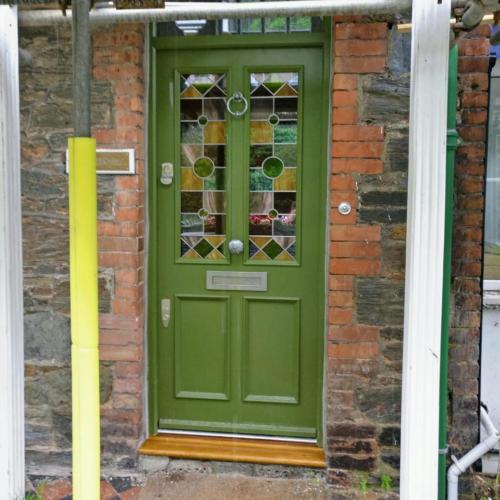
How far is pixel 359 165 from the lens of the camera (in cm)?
281

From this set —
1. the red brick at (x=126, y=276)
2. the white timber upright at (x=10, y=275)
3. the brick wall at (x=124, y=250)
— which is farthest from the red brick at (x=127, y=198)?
the white timber upright at (x=10, y=275)

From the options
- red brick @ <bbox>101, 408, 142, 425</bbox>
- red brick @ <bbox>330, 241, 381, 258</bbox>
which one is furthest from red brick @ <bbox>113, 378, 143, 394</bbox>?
red brick @ <bbox>330, 241, 381, 258</bbox>

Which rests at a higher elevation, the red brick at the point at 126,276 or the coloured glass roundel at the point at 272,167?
the coloured glass roundel at the point at 272,167

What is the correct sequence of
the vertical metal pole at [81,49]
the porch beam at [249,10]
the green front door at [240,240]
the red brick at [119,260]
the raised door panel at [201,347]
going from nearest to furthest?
the vertical metal pole at [81,49], the porch beam at [249,10], the red brick at [119,260], the green front door at [240,240], the raised door panel at [201,347]

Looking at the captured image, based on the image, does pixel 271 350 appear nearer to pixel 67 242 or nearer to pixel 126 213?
pixel 126 213

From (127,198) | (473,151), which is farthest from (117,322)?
(473,151)

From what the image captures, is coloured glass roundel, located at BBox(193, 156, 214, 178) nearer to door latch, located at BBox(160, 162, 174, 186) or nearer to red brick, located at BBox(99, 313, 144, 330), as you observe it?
door latch, located at BBox(160, 162, 174, 186)

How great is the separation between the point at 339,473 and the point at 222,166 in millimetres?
1936

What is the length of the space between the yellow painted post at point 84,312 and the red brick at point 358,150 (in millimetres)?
1584

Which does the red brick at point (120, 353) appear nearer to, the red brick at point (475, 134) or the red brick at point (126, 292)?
the red brick at point (126, 292)

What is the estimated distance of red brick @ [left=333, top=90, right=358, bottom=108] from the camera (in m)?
2.78

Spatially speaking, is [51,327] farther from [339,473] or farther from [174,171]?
[339,473]

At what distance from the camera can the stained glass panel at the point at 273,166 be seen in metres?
3.06

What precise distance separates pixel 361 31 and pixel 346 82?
0.28 meters
